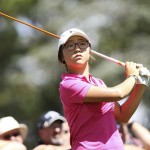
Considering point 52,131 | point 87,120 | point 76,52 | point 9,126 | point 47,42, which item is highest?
point 47,42

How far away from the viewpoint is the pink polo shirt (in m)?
6.83

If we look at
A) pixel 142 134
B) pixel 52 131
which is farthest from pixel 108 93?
pixel 142 134

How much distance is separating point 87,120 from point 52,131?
380 cm

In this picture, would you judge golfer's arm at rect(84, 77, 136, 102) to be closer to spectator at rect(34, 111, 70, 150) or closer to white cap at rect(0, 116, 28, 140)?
spectator at rect(34, 111, 70, 150)

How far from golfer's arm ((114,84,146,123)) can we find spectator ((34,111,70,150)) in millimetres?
3023

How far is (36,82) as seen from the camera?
25.6m

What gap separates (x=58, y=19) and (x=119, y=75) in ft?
12.8

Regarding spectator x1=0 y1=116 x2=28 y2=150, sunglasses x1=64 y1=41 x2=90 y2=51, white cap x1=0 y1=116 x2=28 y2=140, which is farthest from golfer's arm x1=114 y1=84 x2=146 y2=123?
white cap x1=0 y1=116 x2=28 y2=140

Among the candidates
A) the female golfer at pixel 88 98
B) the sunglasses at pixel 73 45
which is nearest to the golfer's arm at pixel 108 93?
the female golfer at pixel 88 98

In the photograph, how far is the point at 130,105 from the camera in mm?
7145

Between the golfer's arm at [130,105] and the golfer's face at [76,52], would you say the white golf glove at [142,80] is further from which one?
the golfer's face at [76,52]

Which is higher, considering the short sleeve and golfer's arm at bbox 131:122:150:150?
golfer's arm at bbox 131:122:150:150

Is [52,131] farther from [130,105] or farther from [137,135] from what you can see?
[130,105]

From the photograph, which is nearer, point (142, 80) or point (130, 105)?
point (142, 80)
